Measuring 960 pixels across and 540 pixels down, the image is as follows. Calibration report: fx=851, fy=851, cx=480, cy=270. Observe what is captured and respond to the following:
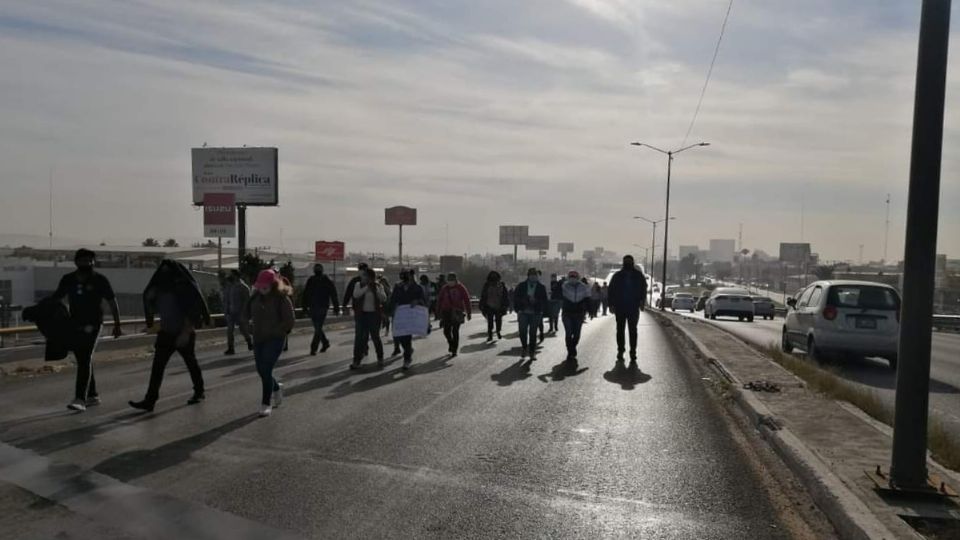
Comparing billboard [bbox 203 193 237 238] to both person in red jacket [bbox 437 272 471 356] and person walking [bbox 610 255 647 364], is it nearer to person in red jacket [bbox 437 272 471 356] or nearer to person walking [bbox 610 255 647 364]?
Result: person in red jacket [bbox 437 272 471 356]

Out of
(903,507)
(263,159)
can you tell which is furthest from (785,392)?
(263,159)

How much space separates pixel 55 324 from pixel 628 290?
9.72m

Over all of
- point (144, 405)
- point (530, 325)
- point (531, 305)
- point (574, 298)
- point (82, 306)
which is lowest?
point (144, 405)

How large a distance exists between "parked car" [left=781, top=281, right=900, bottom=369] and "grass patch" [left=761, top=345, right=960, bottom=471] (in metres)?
0.76

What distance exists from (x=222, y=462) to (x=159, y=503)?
1325mm

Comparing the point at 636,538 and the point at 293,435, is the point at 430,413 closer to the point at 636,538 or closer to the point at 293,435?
the point at 293,435

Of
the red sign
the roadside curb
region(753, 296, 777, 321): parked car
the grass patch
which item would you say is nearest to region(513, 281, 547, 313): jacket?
the grass patch

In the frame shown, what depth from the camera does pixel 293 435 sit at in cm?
848

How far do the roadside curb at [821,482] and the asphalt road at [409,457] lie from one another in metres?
0.37

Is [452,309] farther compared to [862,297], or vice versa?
[452,309]

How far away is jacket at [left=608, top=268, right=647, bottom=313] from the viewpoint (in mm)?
15711

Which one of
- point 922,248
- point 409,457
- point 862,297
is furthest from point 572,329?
point 922,248

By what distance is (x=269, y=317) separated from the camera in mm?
9688

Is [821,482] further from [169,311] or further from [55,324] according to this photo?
[55,324]
